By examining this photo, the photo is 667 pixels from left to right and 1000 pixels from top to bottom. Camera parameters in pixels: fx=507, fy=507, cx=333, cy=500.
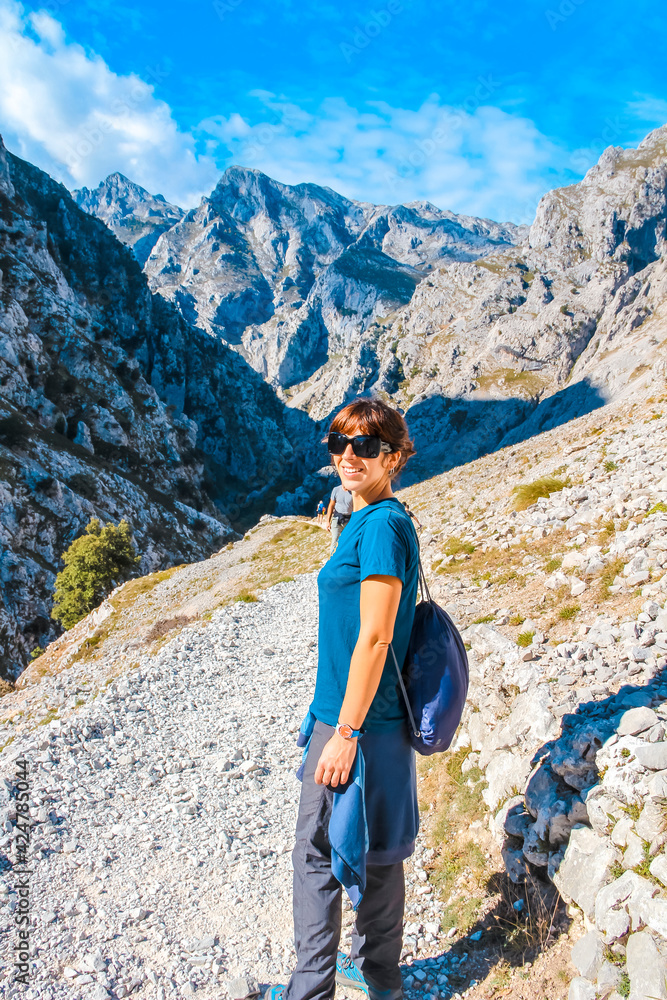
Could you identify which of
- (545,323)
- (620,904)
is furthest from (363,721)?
(545,323)

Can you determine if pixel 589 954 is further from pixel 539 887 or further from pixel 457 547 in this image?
pixel 457 547

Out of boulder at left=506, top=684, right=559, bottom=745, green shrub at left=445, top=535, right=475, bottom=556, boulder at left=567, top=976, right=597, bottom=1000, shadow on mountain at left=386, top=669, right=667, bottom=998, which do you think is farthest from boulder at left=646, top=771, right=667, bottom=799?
green shrub at left=445, top=535, right=475, bottom=556

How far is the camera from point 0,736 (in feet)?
40.7

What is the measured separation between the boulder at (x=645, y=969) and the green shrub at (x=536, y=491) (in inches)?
457

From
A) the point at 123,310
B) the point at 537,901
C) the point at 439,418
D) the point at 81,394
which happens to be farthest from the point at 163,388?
the point at 537,901

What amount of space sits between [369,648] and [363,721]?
0.50 metres

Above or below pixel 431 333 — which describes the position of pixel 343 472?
below

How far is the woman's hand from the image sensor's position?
123 inches

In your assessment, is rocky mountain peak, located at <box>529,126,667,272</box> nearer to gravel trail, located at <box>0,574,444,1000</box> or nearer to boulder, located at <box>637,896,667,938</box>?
gravel trail, located at <box>0,574,444,1000</box>

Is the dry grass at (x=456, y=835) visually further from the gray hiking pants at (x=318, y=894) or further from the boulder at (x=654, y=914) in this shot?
the boulder at (x=654, y=914)

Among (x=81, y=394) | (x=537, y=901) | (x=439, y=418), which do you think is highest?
(x=81, y=394)

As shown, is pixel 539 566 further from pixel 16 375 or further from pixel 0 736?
pixel 16 375

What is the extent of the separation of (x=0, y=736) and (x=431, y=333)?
183462 mm

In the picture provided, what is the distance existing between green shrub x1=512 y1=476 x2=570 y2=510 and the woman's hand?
39.9ft
